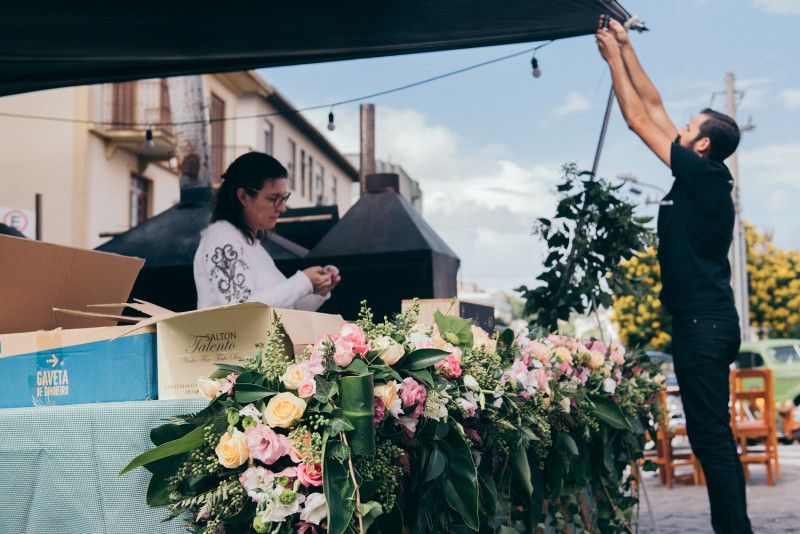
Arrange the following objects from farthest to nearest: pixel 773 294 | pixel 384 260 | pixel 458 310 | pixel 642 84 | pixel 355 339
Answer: pixel 773 294, pixel 384 260, pixel 642 84, pixel 458 310, pixel 355 339

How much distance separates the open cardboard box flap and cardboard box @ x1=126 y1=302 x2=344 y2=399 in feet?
1.63

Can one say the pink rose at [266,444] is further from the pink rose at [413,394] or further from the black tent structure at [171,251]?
the black tent structure at [171,251]

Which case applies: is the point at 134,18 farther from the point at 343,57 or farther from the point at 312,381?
the point at 312,381

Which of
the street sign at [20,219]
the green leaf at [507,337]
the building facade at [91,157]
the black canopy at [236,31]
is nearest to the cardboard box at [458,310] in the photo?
the green leaf at [507,337]

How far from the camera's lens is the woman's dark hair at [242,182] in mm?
4160

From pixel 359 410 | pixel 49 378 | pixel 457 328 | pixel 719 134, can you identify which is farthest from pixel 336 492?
pixel 719 134

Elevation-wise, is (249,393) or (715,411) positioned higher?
(249,393)

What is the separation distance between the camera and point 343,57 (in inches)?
203

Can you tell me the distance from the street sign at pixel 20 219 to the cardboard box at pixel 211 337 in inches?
310

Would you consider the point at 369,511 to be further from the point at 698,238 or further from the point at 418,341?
the point at 698,238

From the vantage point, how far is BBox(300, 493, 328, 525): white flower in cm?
199

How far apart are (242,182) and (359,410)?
238 centimetres

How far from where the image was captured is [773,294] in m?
32.9

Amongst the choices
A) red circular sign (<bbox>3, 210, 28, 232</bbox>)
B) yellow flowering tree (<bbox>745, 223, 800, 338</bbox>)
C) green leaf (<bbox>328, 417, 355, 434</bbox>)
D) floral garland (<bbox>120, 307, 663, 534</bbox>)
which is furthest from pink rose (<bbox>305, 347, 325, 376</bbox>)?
yellow flowering tree (<bbox>745, 223, 800, 338</bbox>)
